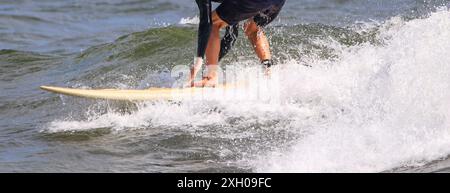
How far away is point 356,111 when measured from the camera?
6.41 meters

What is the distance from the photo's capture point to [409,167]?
18.3 feet

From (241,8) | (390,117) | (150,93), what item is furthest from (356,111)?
(150,93)

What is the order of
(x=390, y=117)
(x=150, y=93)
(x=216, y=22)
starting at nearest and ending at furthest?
(x=390, y=117) → (x=150, y=93) → (x=216, y=22)

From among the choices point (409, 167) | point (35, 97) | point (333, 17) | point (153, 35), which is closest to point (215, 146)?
point (409, 167)

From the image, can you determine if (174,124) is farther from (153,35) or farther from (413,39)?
(153,35)

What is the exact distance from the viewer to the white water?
18.8 ft

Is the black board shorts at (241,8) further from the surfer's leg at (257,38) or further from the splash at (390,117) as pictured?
the splash at (390,117)

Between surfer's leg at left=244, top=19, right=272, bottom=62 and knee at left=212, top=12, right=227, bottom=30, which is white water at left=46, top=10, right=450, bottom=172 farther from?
knee at left=212, top=12, right=227, bottom=30

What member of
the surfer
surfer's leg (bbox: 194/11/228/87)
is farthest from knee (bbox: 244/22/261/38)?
surfer's leg (bbox: 194/11/228/87)

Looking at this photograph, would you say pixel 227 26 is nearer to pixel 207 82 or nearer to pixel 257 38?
pixel 257 38

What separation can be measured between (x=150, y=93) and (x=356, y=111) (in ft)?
7.38

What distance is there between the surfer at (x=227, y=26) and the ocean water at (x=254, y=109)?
0.32 meters

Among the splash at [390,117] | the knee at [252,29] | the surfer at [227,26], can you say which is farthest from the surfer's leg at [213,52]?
the splash at [390,117]
